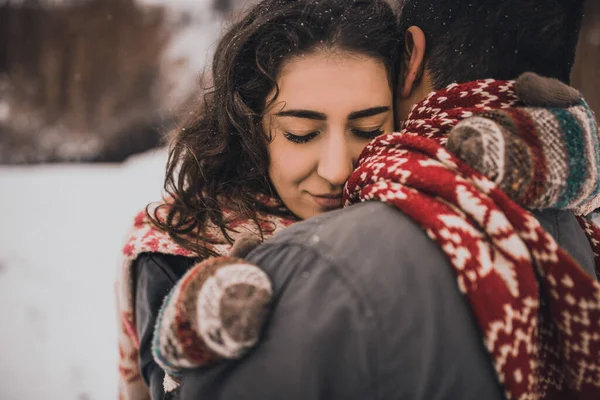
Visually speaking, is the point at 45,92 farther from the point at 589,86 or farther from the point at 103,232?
the point at 589,86

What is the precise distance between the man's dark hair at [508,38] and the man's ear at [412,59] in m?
0.09

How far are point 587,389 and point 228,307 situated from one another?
0.54 meters

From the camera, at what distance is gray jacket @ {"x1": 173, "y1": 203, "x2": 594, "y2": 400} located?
1.96ft

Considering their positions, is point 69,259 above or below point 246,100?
below

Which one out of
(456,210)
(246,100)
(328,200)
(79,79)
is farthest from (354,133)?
(79,79)

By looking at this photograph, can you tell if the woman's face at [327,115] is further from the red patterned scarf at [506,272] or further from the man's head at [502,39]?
the red patterned scarf at [506,272]

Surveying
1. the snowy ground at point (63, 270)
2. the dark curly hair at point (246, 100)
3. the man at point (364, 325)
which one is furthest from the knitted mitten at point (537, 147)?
the snowy ground at point (63, 270)

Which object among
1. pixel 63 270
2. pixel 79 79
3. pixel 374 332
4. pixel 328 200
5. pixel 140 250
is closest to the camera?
pixel 374 332

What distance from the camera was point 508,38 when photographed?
0.77 metres

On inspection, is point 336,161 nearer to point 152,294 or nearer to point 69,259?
point 152,294

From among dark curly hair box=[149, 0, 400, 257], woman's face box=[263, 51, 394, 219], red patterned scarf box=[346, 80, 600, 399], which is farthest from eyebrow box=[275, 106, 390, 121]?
red patterned scarf box=[346, 80, 600, 399]

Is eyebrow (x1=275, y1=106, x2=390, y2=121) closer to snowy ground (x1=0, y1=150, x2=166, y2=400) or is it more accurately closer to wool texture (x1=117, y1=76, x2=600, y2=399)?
wool texture (x1=117, y1=76, x2=600, y2=399)

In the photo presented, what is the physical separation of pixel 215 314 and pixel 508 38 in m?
0.66

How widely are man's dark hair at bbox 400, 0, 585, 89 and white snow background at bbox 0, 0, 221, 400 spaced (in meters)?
2.02
